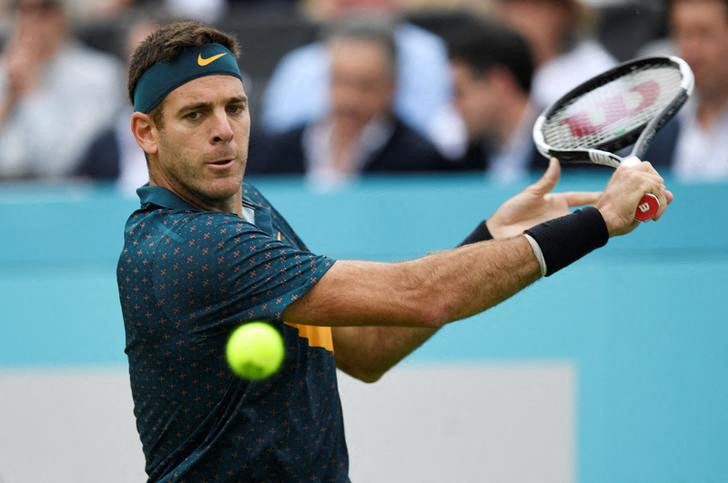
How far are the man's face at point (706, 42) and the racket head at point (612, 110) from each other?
2.18 m

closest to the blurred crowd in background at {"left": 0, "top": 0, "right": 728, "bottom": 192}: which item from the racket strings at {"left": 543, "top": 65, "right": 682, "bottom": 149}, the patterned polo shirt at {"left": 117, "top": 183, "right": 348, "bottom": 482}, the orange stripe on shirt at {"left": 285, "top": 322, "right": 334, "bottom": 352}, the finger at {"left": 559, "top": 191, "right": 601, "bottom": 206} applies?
the racket strings at {"left": 543, "top": 65, "right": 682, "bottom": 149}

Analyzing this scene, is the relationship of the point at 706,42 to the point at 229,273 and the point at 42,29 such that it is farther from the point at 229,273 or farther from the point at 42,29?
the point at 42,29

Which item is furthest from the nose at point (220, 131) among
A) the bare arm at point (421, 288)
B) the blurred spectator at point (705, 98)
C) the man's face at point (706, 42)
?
the man's face at point (706, 42)

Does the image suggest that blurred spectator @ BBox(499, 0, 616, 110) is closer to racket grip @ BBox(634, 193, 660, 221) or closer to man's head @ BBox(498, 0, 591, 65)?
man's head @ BBox(498, 0, 591, 65)

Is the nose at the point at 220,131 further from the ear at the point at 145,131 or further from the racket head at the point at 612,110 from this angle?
the racket head at the point at 612,110

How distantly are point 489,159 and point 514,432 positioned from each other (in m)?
1.76

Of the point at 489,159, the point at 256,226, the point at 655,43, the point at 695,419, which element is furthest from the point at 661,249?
the point at 256,226

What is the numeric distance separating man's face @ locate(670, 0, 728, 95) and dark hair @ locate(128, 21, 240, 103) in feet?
10.8

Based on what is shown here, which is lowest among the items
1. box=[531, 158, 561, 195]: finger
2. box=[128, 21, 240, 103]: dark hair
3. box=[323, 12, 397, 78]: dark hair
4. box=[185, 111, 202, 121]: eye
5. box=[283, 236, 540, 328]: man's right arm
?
box=[283, 236, 540, 328]: man's right arm

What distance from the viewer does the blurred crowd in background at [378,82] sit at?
645 cm

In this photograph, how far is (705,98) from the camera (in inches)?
250

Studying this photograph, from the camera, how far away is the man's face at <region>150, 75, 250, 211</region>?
3.57 m

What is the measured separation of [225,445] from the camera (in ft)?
11.6

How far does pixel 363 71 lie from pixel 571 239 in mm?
3492
